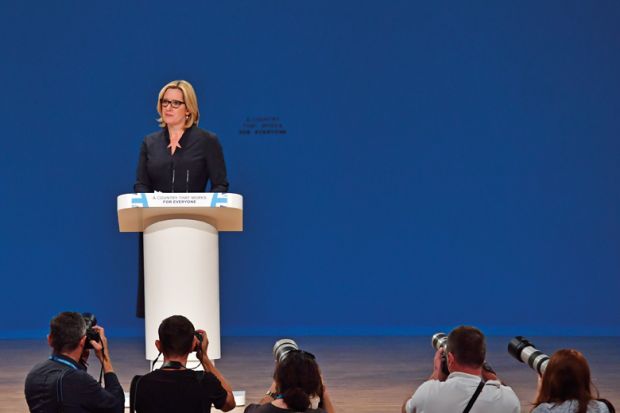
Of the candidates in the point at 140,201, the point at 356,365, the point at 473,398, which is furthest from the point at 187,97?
the point at 473,398

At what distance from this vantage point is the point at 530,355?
3145mm

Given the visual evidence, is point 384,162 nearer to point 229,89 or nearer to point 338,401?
point 229,89

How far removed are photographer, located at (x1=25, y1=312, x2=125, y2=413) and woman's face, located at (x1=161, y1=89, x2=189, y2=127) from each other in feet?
5.20

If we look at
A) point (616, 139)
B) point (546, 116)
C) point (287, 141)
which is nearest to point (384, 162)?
point (287, 141)

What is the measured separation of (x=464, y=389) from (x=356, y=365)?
9.15 feet

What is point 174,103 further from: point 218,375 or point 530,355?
point 530,355

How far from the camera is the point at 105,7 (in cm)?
728

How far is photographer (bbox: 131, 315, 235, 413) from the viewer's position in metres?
2.84

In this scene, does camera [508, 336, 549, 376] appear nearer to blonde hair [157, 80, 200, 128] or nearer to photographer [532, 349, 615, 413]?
photographer [532, 349, 615, 413]

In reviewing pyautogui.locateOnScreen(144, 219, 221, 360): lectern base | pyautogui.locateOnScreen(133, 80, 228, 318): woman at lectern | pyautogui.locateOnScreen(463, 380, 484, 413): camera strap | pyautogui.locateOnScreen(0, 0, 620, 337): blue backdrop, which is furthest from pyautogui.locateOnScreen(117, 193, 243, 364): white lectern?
pyautogui.locateOnScreen(0, 0, 620, 337): blue backdrop

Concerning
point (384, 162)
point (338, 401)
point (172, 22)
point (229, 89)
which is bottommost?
point (338, 401)

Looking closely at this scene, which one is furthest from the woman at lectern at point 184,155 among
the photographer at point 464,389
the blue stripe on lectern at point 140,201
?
the photographer at point 464,389

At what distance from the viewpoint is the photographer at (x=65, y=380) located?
9.66 ft

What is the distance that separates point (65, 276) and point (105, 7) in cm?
202
